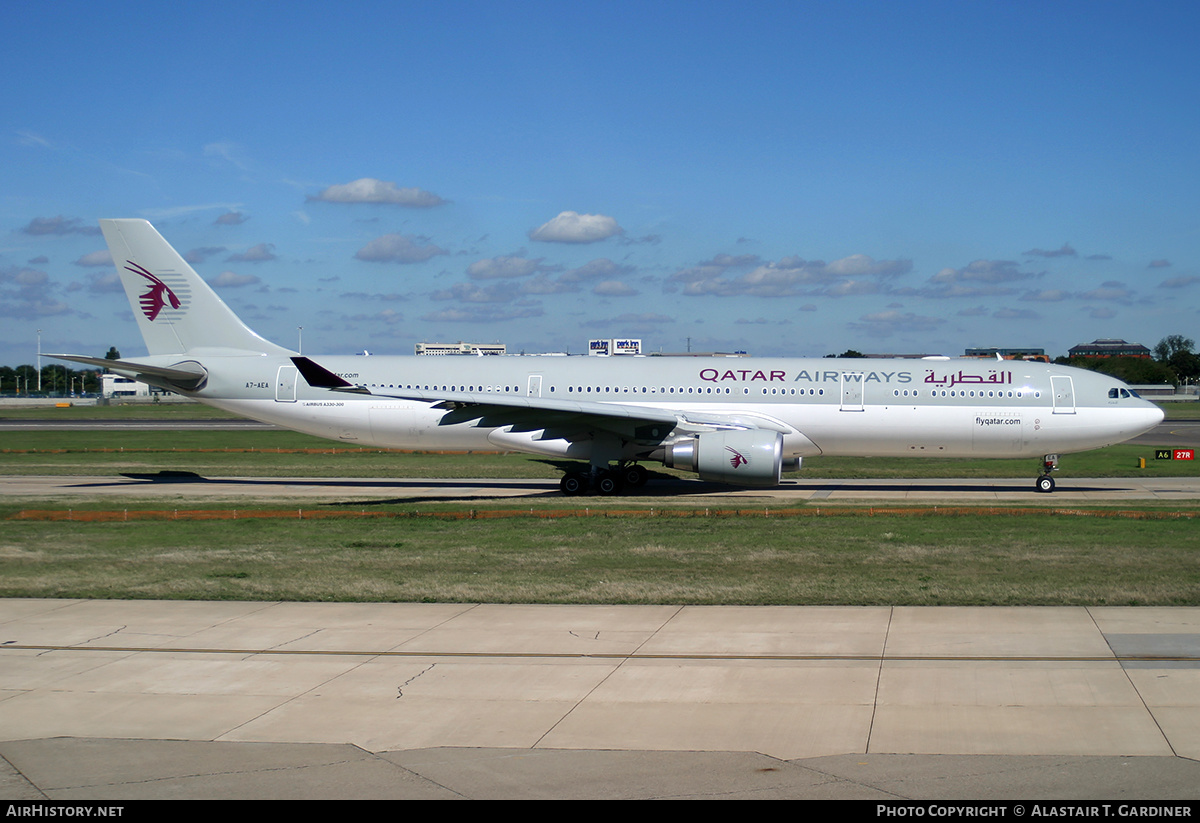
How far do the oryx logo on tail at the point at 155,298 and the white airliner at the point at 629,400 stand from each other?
1.2 inches

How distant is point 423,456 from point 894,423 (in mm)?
21303

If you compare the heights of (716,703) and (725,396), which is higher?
(725,396)

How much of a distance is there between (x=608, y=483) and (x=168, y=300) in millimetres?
13996

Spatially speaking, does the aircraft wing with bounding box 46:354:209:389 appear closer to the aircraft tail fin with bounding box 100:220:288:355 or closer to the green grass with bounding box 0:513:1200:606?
the aircraft tail fin with bounding box 100:220:288:355

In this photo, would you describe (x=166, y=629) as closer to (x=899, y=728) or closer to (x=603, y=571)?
(x=603, y=571)

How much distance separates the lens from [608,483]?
27.3 meters

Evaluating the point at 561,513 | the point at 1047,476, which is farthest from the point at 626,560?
the point at 1047,476

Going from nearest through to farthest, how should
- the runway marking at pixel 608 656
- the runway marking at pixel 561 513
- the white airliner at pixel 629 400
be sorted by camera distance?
the runway marking at pixel 608 656 → the runway marking at pixel 561 513 → the white airliner at pixel 629 400

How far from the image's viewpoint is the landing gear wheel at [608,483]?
2725cm

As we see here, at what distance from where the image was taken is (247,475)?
33.4 metres

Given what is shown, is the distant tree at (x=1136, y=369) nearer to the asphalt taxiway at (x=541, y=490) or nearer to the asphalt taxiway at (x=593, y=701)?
the asphalt taxiway at (x=541, y=490)

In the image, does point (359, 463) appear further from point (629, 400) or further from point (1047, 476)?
point (1047, 476)

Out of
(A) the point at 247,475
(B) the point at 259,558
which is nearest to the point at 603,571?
(B) the point at 259,558

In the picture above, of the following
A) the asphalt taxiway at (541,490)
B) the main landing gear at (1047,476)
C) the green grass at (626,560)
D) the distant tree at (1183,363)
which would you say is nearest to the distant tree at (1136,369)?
the distant tree at (1183,363)
